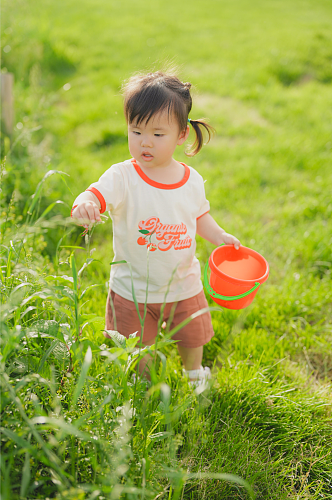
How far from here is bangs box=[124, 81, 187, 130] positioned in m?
1.56

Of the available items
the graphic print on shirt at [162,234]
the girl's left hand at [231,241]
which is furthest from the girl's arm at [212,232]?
the graphic print on shirt at [162,234]

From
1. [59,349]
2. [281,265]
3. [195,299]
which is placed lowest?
[281,265]

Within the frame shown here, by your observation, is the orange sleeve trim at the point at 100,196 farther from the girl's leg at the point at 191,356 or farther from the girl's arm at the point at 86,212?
the girl's leg at the point at 191,356

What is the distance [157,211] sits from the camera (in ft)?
5.60

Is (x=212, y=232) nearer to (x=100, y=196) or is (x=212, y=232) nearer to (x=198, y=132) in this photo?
(x=198, y=132)

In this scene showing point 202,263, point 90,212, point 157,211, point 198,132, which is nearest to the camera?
point 90,212

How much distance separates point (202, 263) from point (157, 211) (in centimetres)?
98

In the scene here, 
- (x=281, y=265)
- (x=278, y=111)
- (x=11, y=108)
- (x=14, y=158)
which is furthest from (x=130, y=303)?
(x=278, y=111)

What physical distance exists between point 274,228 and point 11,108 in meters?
2.38

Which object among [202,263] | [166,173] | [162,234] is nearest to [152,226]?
[162,234]

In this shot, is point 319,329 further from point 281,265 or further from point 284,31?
point 284,31

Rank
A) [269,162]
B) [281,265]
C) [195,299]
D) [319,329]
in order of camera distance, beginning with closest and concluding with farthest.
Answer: [195,299]
[319,329]
[281,265]
[269,162]

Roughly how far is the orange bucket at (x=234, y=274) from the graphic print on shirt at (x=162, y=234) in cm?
16

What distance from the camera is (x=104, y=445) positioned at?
1.05 metres
